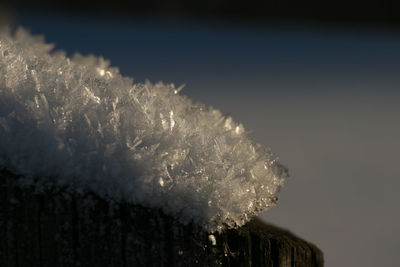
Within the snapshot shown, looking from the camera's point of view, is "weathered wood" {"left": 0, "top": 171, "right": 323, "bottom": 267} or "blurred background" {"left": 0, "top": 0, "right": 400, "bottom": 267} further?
"blurred background" {"left": 0, "top": 0, "right": 400, "bottom": 267}

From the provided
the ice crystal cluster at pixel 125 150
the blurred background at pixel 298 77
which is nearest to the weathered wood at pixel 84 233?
the ice crystal cluster at pixel 125 150

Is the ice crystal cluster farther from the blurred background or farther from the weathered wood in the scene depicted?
the blurred background

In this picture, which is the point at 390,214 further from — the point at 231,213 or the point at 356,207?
the point at 231,213

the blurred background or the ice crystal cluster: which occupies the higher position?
the blurred background

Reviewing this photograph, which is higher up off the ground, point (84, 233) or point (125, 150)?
point (125, 150)

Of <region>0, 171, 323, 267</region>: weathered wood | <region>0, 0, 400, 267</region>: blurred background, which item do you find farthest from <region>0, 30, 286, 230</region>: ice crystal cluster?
<region>0, 0, 400, 267</region>: blurred background

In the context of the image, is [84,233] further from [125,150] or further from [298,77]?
[298,77]

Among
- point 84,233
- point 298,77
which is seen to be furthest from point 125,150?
point 298,77
